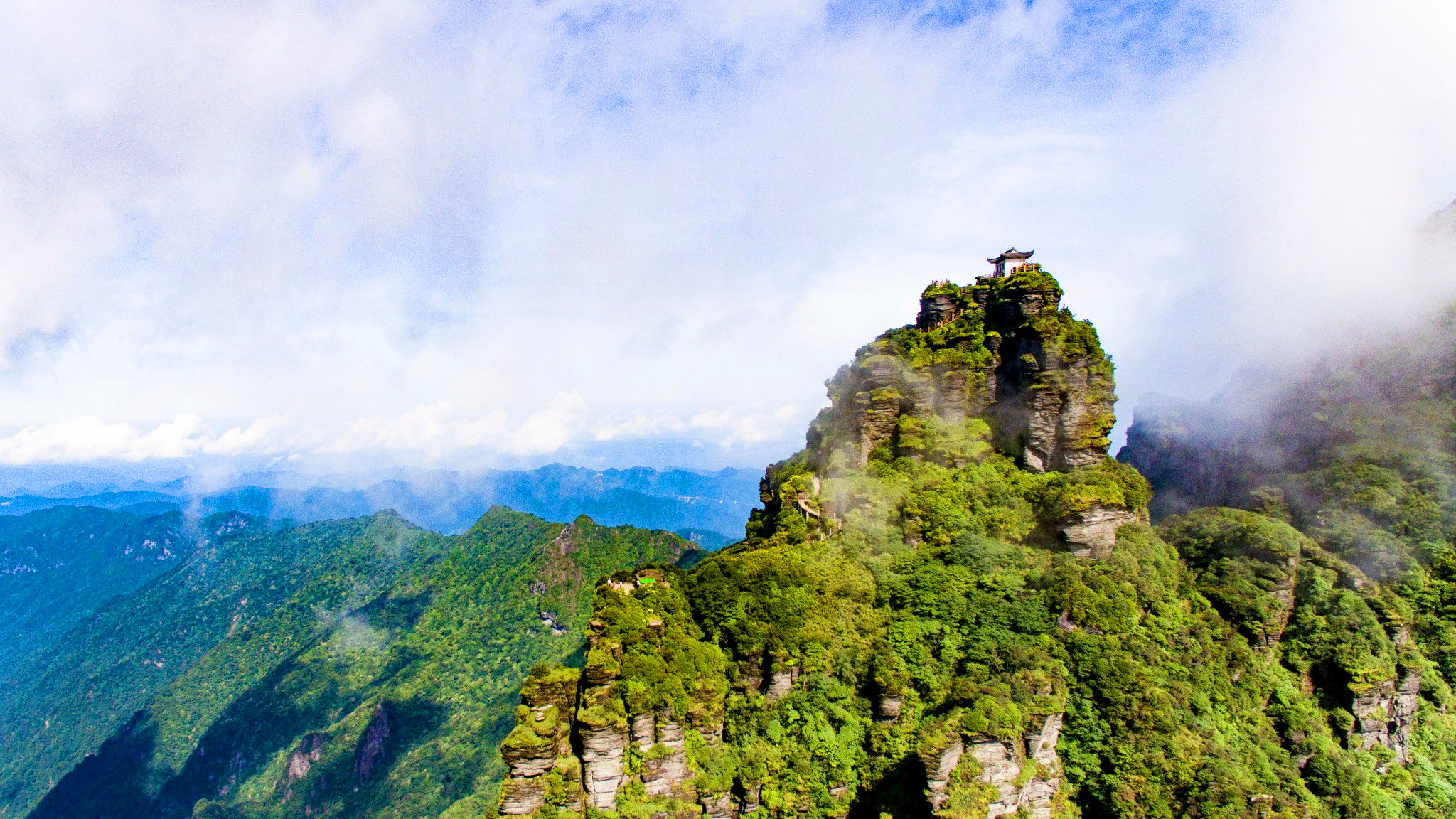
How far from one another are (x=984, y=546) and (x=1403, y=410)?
3012 centimetres

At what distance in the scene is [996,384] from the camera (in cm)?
4300

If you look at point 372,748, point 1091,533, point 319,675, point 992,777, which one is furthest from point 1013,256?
point 319,675

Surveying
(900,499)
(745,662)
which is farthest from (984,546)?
(745,662)

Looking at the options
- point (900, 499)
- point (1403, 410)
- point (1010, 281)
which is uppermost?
point (1010, 281)

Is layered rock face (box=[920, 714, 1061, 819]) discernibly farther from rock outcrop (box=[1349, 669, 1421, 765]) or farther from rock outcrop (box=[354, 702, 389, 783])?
rock outcrop (box=[354, 702, 389, 783])

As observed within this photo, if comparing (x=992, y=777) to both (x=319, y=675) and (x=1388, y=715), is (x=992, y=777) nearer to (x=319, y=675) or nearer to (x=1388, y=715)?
(x=1388, y=715)

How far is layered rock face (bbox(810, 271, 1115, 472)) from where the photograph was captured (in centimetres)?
3853

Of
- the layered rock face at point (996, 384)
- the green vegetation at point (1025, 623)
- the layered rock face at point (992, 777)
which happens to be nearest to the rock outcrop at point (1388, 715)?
the green vegetation at point (1025, 623)

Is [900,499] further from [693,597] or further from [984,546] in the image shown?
[693,597]

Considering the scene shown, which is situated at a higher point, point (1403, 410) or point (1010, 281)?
point (1010, 281)

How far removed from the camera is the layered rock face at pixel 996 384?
38.5 meters

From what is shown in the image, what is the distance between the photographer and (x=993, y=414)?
4256cm

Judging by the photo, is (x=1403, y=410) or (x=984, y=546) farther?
(x=1403, y=410)

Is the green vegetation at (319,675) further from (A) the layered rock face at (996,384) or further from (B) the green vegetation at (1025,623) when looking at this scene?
(A) the layered rock face at (996,384)
